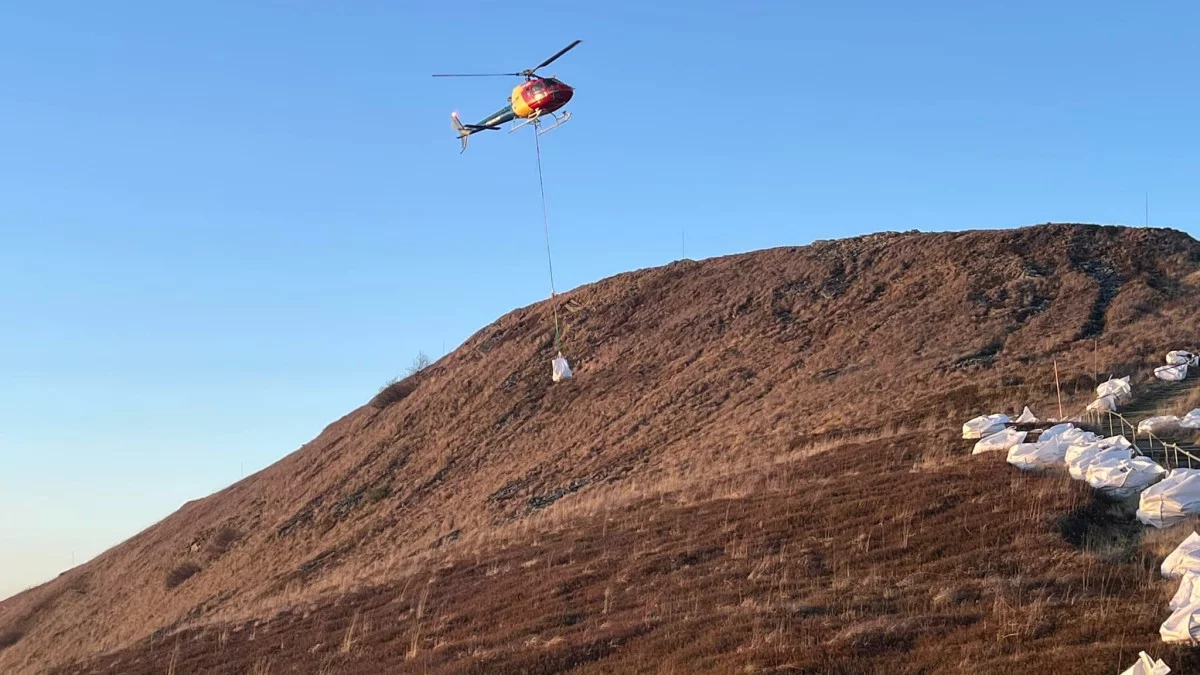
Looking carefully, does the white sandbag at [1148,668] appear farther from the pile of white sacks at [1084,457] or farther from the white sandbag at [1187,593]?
the pile of white sacks at [1084,457]

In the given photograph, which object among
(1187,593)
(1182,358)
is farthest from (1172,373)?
(1187,593)

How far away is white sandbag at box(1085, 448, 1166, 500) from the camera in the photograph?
47.8 ft

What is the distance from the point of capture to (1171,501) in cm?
1310

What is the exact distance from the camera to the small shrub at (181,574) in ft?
135

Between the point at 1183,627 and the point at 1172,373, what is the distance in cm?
1839

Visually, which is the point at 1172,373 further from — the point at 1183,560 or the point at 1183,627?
the point at 1183,627

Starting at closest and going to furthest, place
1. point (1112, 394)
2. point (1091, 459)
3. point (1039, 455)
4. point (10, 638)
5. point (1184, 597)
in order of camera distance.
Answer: point (1184, 597) < point (1091, 459) < point (1039, 455) < point (1112, 394) < point (10, 638)

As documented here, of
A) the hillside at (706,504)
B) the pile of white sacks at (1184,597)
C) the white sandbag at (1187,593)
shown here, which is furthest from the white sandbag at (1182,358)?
the white sandbag at (1187,593)

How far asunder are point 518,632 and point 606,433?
21912mm

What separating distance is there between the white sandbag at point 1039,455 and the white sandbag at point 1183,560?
508cm

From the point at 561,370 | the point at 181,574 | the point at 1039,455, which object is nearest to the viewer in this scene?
the point at 1039,455

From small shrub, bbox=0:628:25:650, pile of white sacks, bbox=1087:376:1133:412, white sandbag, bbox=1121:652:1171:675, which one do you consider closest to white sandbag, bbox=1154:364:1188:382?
pile of white sacks, bbox=1087:376:1133:412

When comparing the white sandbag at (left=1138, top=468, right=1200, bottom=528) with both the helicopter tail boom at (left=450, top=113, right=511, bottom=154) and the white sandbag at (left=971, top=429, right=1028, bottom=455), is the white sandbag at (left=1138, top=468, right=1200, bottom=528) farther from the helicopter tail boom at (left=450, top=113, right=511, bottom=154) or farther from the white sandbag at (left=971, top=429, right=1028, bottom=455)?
the helicopter tail boom at (left=450, top=113, right=511, bottom=154)

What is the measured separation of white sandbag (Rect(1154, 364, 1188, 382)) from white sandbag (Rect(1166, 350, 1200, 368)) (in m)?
0.41
